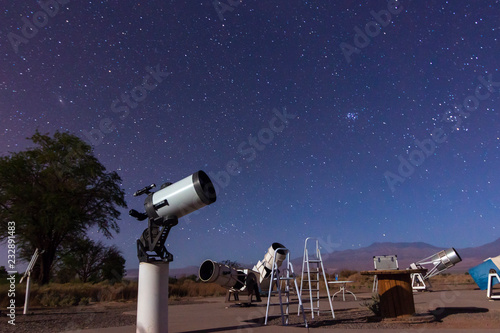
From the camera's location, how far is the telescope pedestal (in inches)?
249

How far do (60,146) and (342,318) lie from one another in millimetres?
23595

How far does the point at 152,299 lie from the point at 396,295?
19.8ft

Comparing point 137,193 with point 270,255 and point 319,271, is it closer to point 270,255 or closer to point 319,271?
point 319,271

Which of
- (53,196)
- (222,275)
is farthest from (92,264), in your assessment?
(222,275)

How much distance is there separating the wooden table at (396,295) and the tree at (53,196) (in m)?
20.5

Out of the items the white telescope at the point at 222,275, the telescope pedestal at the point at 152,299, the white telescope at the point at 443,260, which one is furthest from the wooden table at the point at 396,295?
the white telescope at the point at 443,260

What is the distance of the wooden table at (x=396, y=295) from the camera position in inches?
342

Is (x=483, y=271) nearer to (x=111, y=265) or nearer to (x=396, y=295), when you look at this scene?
(x=396, y=295)

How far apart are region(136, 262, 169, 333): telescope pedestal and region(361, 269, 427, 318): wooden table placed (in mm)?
5227

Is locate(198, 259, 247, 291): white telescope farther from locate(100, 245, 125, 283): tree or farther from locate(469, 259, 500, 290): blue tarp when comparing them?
locate(100, 245, 125, 283): tree

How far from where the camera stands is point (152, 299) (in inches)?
250

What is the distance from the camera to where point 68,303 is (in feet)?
54.3

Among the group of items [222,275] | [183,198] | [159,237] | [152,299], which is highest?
[183,198]

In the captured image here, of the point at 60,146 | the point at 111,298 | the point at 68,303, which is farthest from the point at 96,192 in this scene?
the point at 68,303
